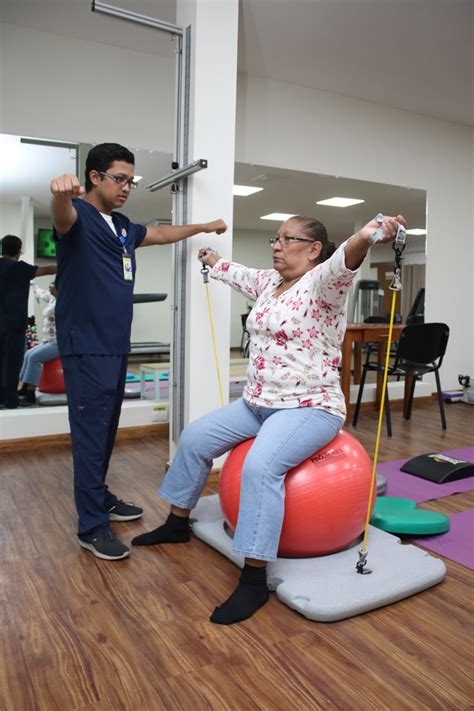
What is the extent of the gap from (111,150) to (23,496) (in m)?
1.54

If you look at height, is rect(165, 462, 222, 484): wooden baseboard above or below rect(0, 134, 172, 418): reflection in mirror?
below

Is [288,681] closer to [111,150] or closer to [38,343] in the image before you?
[111,150]

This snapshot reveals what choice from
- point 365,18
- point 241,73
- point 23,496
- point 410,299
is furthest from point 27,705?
point 410,299

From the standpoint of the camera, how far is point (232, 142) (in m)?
2.86

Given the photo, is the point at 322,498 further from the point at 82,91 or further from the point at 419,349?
the point at 82,91

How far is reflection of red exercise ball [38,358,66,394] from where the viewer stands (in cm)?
385

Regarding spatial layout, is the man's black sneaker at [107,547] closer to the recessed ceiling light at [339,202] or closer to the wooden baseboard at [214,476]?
the wooden baseboard at [214,476]

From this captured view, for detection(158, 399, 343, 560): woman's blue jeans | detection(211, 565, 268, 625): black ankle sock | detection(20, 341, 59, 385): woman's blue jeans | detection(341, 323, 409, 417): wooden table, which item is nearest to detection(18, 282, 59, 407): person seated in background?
detection(20, 341, 59, 385): woman's blue jeans

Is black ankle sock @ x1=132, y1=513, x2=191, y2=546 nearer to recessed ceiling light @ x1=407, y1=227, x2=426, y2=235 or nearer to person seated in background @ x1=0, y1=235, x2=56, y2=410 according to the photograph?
person seated in background @ x1=0, y1=235, x2=56, y2=410

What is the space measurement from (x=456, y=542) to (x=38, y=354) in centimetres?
277

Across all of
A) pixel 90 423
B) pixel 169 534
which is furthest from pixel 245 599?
pixel 90 423

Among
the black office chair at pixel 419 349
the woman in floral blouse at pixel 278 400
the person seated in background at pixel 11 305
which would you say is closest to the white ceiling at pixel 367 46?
the black office chair at pixel 419 349

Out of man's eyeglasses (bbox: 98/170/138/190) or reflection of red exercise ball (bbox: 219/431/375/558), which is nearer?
reflection of red exercise ball (bbox: 219/431/375/558)

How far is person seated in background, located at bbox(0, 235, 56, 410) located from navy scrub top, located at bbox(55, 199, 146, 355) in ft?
5.17
